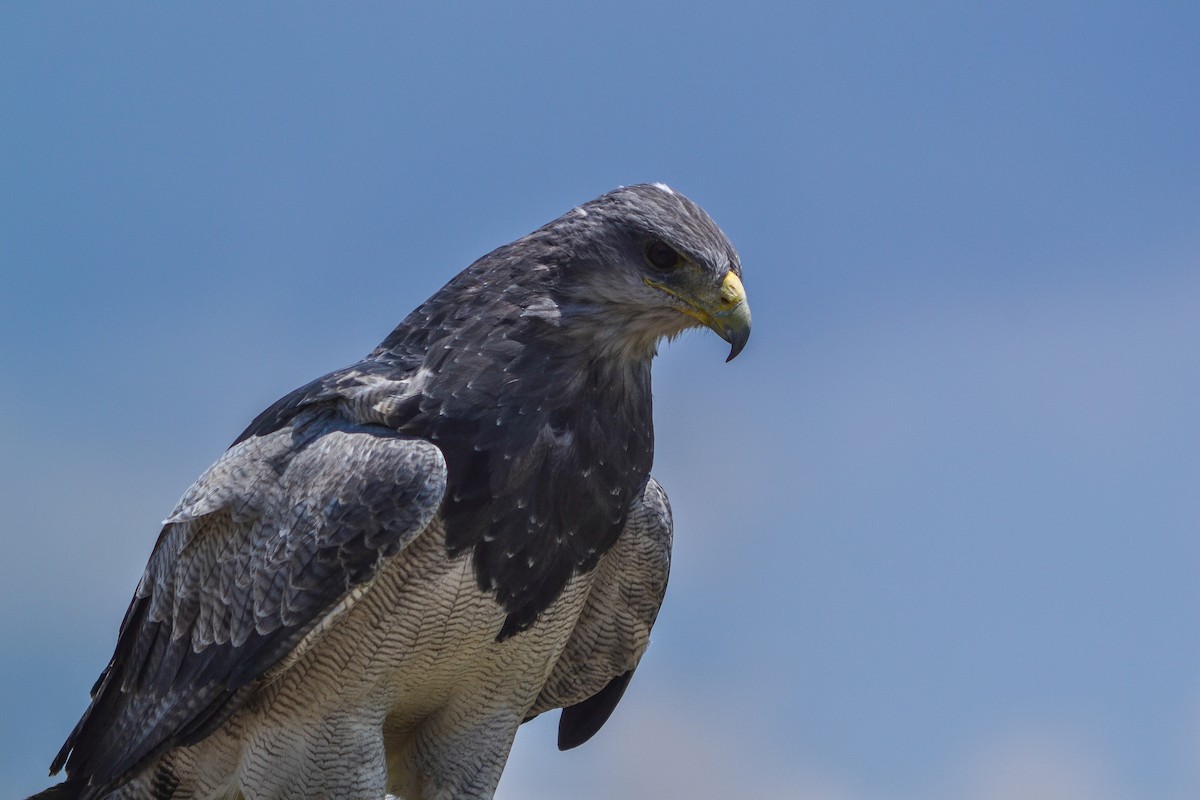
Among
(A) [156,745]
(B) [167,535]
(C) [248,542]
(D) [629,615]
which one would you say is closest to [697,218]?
(D) [629,615]

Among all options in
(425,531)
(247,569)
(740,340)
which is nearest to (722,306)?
(740,340)

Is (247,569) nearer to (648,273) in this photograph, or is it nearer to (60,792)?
(60,792)

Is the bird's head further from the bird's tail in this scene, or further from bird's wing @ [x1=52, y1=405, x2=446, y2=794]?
the bird's tail

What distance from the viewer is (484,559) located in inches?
223

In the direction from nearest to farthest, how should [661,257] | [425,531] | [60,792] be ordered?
[425,531], [661,257], [60,792]

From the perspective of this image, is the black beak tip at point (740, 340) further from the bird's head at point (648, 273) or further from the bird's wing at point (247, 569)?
the bird's wing at point (247, 569)

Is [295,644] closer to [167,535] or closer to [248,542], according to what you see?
[248,542]

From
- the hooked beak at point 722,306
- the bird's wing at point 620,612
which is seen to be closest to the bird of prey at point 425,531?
the hooked beak at point 722,306

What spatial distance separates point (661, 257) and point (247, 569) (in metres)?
2.37

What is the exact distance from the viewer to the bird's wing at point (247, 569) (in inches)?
215

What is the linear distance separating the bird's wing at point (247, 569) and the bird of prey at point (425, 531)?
1cm

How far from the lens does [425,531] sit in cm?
558

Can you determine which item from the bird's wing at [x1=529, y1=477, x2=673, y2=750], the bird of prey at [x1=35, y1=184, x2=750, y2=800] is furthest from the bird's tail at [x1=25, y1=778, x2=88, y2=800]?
the bird's wing at [x1=529, y1=477, x2=673, y2=750]

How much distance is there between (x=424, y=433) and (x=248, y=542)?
1.00m
